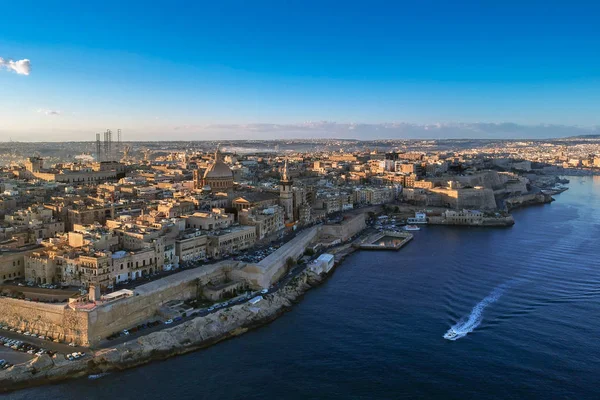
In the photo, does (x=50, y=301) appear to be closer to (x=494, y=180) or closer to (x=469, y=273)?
(x=469, y=273)

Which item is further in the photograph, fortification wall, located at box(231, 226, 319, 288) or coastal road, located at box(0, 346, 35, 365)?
fortification wall, located at box(231, 226, 319, 288)

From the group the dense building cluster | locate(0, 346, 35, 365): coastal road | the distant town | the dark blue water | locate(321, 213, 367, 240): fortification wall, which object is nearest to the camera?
the dark blue water

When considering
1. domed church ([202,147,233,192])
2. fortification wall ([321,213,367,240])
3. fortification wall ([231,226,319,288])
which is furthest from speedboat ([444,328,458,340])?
domed church ([202,147,233,192])

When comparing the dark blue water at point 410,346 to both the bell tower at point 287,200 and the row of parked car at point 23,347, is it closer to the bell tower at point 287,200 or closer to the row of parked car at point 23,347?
the row of parked car at point 23,347

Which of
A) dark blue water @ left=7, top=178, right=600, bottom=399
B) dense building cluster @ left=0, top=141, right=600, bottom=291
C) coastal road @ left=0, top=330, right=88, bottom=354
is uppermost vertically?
dense building cluster @ left=0, top=141, right=600, bottom=291

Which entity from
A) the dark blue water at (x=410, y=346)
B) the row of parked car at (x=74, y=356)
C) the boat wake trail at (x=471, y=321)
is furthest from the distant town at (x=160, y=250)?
the boat wake trail at (x=471, y=321)

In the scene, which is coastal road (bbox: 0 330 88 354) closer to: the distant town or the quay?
the distant town

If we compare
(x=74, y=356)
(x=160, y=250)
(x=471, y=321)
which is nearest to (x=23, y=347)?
(x=74, y=356)
